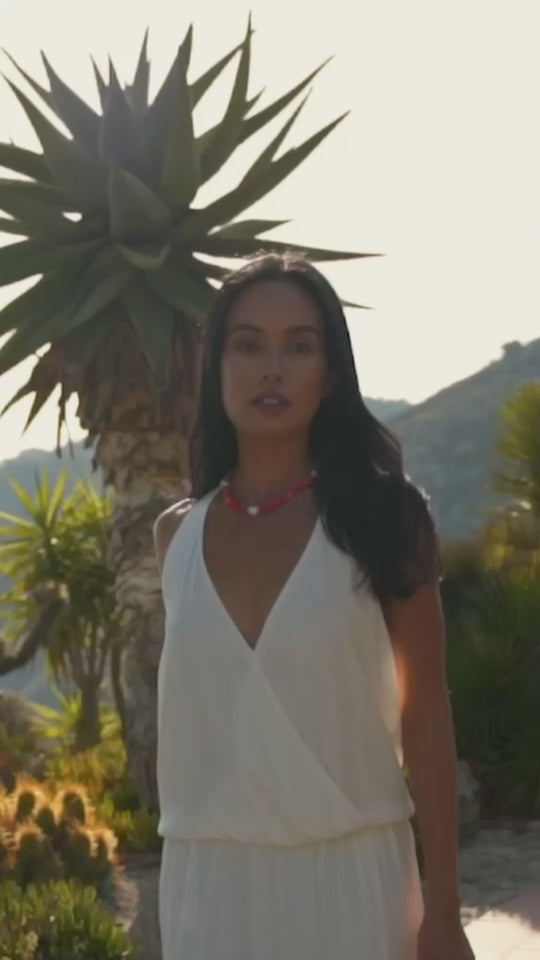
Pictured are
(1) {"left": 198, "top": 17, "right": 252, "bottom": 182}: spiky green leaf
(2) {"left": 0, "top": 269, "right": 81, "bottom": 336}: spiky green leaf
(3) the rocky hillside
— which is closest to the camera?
(2) {"left": 0, "top": 269, "right": 81, "bottom": 336}: spiky green leaf

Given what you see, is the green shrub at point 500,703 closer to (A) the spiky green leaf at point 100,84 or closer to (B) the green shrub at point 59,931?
(A) the spiky green leaf at point 100,84

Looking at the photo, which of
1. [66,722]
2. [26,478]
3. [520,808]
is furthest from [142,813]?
[26,478]

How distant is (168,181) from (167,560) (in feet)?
30.7

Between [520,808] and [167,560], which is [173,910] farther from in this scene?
[520,808]

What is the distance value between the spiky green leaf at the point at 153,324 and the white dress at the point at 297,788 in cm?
839

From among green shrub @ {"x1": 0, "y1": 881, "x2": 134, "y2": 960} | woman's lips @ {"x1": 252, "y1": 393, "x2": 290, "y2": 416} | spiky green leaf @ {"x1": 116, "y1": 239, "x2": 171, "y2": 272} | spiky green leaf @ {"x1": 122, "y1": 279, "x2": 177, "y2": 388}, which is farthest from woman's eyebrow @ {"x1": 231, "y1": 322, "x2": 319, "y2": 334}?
spiky green leaf @ {"x1": 116, "y1": 239, "x2": 171, "y2": 272}

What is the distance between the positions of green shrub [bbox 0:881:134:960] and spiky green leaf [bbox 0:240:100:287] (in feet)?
21.2

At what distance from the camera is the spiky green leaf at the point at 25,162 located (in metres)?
12.6

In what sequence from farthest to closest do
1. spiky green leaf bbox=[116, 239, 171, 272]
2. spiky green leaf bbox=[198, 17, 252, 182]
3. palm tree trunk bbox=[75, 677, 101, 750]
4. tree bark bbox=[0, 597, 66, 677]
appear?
1. palm tree trunk bbox=[75, 677, 101, 750]
2. tree bark bbox=[0, 597, 66, 677]
3. spiky green leaf bbox=[198, 17, 252, 182]
4. spiky green leaf bbox=[116, 239, 171, 272]

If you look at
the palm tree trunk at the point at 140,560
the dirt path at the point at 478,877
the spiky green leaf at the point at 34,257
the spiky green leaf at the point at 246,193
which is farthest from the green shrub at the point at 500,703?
the spiky green leaf at the point at 34,257

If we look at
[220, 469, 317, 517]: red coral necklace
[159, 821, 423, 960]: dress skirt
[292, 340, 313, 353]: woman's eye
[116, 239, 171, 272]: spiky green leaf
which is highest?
[116, 239, 171, 272]: spiky green leaf

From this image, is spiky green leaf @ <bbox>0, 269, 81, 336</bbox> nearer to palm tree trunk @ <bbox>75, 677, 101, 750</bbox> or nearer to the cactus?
the cactus

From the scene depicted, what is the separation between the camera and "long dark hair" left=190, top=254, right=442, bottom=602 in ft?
8.64

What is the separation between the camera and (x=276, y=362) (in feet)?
9.06
